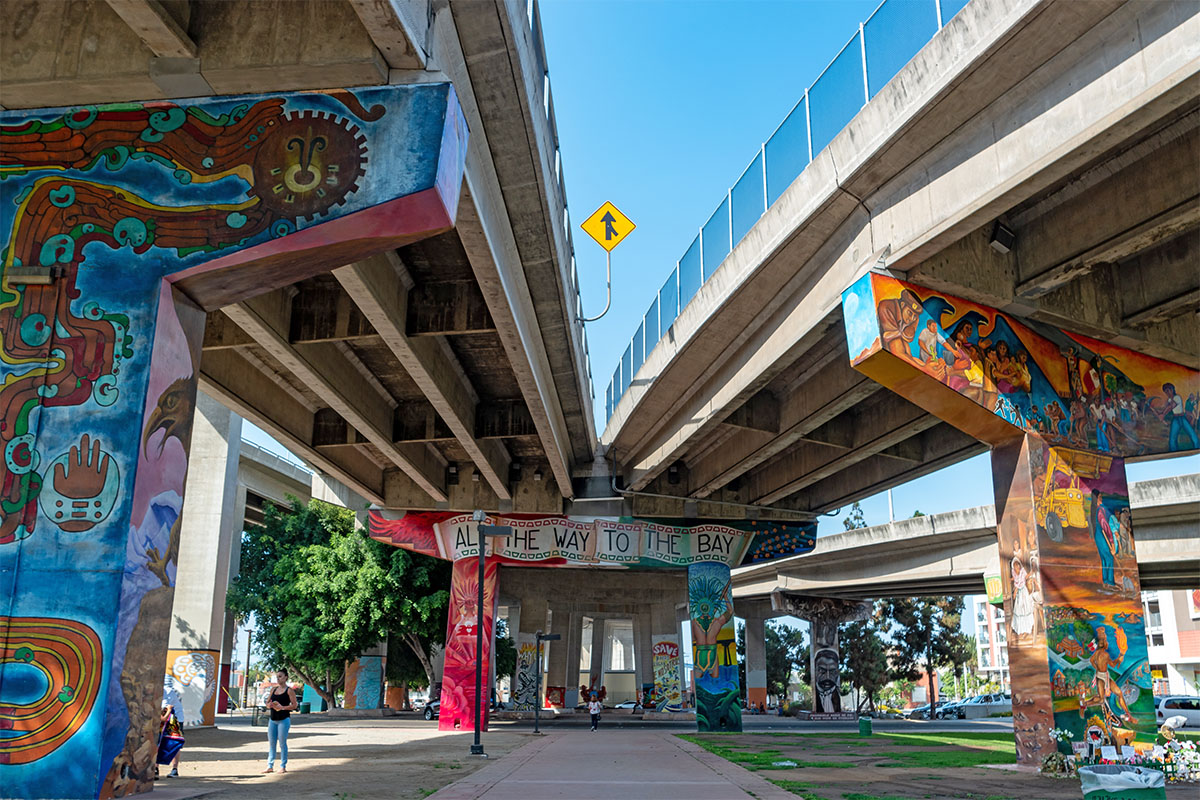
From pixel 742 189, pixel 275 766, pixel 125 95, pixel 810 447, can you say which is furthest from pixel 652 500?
pixel 125 95

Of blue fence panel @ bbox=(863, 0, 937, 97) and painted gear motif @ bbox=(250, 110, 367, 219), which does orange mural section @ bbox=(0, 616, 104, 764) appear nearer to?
painted gear motif @ bbox=(250, 110, 367, 219)

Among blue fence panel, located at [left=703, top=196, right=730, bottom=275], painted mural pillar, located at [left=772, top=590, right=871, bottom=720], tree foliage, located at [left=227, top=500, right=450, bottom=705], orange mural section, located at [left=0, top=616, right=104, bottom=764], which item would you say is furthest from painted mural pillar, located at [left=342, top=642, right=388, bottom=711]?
orange mural section, located at [left=0, top=616, right=104, bottom=764]

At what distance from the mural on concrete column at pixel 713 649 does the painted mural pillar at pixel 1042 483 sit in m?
16.4

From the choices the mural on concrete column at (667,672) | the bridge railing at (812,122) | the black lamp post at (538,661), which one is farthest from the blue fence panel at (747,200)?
the mural on concrete column at (667,672)

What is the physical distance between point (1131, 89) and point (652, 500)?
21.8 meters

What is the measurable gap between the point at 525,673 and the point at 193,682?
2254 cm

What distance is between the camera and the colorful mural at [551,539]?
30.8 metres

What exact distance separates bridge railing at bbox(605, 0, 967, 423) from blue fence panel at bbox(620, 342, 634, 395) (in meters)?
3.06

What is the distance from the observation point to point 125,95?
35.1ft

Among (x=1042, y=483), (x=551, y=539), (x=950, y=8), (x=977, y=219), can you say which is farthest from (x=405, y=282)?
(x=551, y=539)

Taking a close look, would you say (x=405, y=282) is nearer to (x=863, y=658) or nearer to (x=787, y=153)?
(x=787, y=153)

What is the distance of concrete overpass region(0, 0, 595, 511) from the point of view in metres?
10.3

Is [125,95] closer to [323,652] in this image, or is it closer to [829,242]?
[829,242]

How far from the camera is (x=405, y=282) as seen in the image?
1711 centimetres
